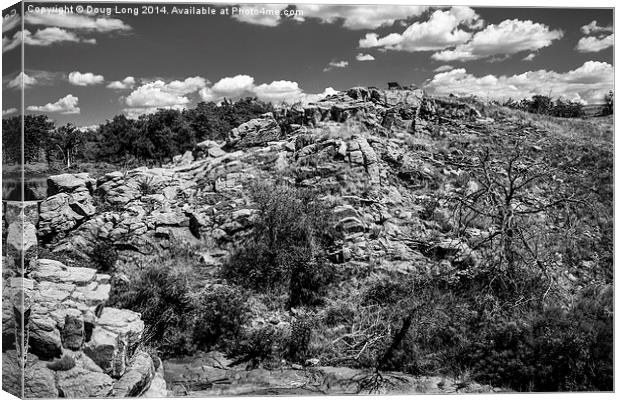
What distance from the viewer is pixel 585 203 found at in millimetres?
8445

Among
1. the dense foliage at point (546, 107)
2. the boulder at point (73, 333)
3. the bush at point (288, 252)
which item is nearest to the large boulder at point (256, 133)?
the bush at point (288, 252)

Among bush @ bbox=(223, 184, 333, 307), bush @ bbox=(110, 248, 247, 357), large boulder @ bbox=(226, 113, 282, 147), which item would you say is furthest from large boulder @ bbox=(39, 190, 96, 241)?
large boulder @ bbox=(226, 113, 282, 147)

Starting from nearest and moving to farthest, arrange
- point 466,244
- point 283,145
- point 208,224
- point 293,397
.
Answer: point 293,397 → point 466,244 → point 208,224 → point 283,145

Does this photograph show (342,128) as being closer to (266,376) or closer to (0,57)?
(266,376)

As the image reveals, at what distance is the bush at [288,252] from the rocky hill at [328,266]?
0.04 m

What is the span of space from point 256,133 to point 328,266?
4664mm

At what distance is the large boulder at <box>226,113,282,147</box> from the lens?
12.1 meters

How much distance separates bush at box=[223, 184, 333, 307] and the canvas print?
0.04 m

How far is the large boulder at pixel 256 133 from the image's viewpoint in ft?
39.8

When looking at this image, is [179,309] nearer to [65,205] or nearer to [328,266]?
[328,266]

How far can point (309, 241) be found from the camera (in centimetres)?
930

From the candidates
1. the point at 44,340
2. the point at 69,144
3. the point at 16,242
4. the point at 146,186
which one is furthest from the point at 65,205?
the point at 69,144

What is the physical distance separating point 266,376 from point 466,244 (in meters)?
4.33

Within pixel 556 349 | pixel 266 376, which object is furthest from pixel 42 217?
pixel 556 349
